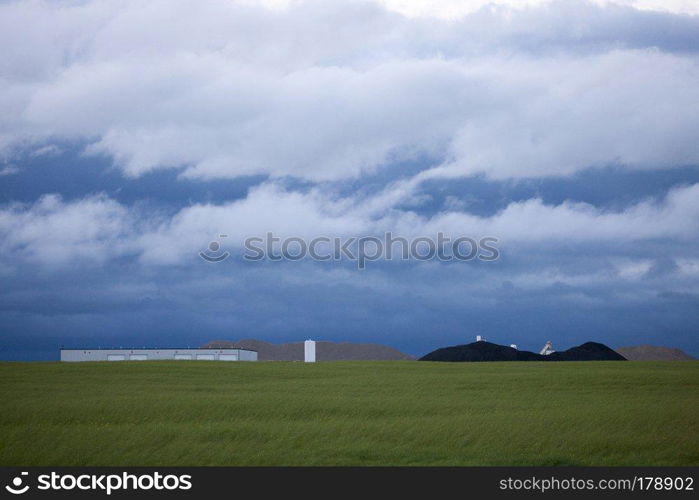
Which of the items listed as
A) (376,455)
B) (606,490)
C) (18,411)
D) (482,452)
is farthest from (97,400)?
(606,490)

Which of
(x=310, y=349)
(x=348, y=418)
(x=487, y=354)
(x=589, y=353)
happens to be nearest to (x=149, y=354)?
(x=310, y=349)

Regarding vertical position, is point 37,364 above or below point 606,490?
above

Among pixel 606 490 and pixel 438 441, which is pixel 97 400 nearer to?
pixel 438 441

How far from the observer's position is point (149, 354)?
9106 cm

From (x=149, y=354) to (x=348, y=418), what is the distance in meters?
58.3

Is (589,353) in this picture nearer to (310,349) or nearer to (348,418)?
(310,349)

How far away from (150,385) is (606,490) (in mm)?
31553

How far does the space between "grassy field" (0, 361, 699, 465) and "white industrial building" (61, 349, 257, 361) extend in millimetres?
30219

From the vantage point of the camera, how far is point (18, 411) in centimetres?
3738

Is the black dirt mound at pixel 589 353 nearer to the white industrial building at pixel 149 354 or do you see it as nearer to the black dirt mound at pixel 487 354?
the black dirt mound at pixel 487 354

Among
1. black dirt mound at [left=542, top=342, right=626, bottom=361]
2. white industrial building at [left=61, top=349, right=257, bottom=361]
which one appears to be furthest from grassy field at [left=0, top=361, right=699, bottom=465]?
black dirt mound at [left=542, top=342, right=626, bottom=361]

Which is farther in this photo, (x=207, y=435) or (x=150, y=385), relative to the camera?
(x=150, y=385)

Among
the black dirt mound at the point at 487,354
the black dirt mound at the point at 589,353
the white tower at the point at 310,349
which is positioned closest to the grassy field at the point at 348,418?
the white tower at the point at 310,349

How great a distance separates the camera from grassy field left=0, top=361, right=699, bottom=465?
29.4 m
